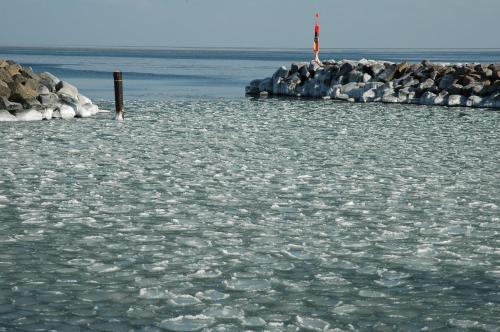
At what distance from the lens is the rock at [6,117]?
20359 millimetres

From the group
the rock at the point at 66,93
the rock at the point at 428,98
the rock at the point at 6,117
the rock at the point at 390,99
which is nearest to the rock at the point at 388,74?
the rock at the point at 390,99

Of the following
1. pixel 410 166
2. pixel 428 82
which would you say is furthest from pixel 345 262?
pixel 428 82

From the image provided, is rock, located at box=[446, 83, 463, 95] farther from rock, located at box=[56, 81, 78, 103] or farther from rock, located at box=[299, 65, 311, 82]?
rock, located at box=[56, 81, 78, 103]

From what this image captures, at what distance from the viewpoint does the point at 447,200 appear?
10172 millimetres

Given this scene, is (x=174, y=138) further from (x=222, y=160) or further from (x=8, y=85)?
(x=8, y=85)

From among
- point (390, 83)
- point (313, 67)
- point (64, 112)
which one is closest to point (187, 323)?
point (64, 112)

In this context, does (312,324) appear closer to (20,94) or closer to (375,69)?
(20,94)

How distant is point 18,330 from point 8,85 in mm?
17412

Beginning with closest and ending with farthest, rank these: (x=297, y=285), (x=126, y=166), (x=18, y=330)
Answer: (x=18, y=330) → (x=297, y=285) → (x=126, y=166)

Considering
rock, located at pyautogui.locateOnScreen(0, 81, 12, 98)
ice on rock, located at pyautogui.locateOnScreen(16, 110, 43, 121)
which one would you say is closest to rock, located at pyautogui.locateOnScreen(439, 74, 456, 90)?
ice on rock, located at pyautogui.locateOnScreen(16, 110, 43, 121)

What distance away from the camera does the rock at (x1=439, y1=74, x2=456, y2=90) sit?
93.9 feet

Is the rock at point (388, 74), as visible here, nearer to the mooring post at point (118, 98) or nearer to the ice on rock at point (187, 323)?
the mooring post at point (118, 98)

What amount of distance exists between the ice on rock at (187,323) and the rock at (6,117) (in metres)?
15.9

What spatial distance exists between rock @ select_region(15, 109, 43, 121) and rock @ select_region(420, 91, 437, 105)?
1341 cm
